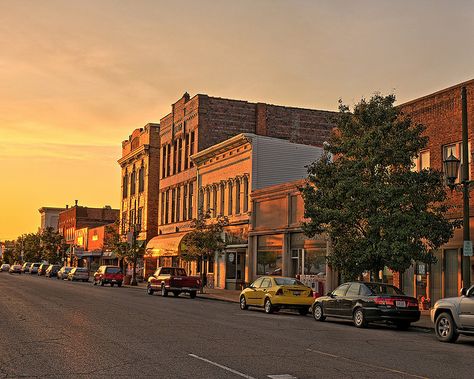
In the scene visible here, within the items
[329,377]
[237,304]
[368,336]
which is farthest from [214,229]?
[329,377]

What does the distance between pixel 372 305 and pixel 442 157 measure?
9.51 metres

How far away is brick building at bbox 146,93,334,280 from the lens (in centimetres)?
5481

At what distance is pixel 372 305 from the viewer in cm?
2042

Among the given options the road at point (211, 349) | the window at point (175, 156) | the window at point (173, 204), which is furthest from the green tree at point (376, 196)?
the window at point (173, 204)

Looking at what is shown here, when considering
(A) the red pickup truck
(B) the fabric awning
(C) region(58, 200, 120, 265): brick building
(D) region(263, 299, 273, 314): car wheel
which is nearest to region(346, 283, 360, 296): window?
(D) region(263, 299, 273, 314): car wheel

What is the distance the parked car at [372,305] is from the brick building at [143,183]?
4730 cm

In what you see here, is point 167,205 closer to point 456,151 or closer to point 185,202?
point 185,202

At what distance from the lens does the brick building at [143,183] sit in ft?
234

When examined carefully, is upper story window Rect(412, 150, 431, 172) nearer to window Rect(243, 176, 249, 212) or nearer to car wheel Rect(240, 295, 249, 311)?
car wheel Rect(240, 295, 249, 311)

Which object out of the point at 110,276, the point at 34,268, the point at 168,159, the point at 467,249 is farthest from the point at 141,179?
the point at 467,249

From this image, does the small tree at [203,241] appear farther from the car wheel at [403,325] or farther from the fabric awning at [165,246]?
the car wheel at [403,325]

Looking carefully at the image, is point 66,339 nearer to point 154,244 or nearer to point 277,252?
point 277,252

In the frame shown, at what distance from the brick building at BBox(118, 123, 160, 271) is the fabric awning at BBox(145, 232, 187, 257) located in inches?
223

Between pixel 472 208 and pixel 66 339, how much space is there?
16.9 meters
